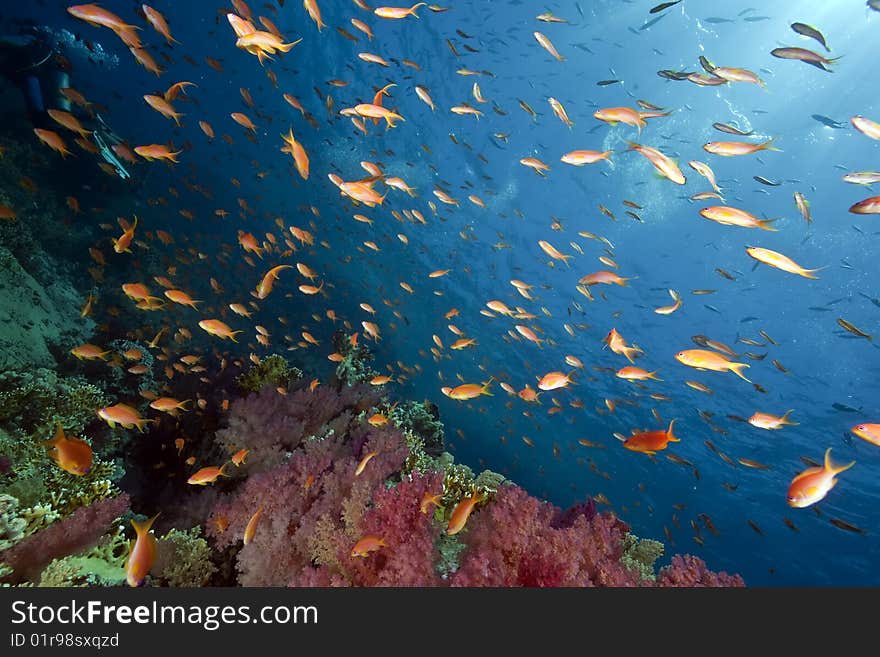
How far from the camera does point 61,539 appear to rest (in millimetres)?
3115

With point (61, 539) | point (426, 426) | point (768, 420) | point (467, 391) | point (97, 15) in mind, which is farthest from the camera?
point (426, 426)

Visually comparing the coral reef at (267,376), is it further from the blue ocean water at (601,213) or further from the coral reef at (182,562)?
the blue ocean water at (601,213)

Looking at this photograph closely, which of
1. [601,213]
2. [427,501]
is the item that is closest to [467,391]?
[427,501]

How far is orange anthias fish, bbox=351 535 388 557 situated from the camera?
2.93 metres

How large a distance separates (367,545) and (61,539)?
8.12 ft

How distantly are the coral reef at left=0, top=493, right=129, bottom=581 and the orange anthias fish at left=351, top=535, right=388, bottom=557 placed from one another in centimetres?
225

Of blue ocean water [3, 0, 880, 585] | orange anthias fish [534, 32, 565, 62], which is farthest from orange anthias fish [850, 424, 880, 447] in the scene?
orange anthias fish [534, 32, 565, 62]

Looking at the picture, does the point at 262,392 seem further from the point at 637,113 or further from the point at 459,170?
the point at 459,170

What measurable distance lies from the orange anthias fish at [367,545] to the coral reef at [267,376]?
499 cm

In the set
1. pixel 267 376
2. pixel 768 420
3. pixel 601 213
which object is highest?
pixel 768 420

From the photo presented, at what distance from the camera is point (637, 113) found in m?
5.16

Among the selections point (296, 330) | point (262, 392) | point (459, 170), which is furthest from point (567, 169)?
point (262, 392)

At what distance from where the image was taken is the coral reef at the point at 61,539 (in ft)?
9.53

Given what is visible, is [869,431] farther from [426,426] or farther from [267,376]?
[267,376]
